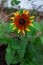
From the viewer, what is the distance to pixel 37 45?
2.00 metres

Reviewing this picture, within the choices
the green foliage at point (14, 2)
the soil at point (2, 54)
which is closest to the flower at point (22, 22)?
the soil at point (2, 54)

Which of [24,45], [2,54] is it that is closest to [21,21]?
[24,45]

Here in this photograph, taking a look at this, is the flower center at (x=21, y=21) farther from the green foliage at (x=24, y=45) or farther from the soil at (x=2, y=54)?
the soil at (x=2, y=54)

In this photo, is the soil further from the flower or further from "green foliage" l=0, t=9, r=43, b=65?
the flower

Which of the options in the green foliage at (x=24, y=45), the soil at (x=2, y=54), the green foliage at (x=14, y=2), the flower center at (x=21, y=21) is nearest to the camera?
the flower center at (x=21, y=21)

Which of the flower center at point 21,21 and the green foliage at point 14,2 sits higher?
the flower center at point 21,21

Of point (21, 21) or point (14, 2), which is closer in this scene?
point (21, 21)

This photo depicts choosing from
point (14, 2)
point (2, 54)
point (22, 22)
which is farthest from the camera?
point (14, 2)

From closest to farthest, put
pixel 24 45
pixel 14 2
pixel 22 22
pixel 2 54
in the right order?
pixel 22 22, pixel 24 45, pixel 2 54, pixel 14 2

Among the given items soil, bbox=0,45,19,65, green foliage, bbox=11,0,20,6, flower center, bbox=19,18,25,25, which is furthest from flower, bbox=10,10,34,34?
green foliage, bbox=11,0,20,6

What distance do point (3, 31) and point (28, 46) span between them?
220mm

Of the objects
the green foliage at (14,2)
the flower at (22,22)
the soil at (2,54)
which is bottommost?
the soil at (2,54)

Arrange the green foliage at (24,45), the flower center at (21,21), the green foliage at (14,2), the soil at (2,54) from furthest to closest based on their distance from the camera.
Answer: the green foliage at (14,2)
the soil at (2,54)
the green foliage at (24,45)
the flower center at (21,21)

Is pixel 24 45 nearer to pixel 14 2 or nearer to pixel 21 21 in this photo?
pixel 21 21
